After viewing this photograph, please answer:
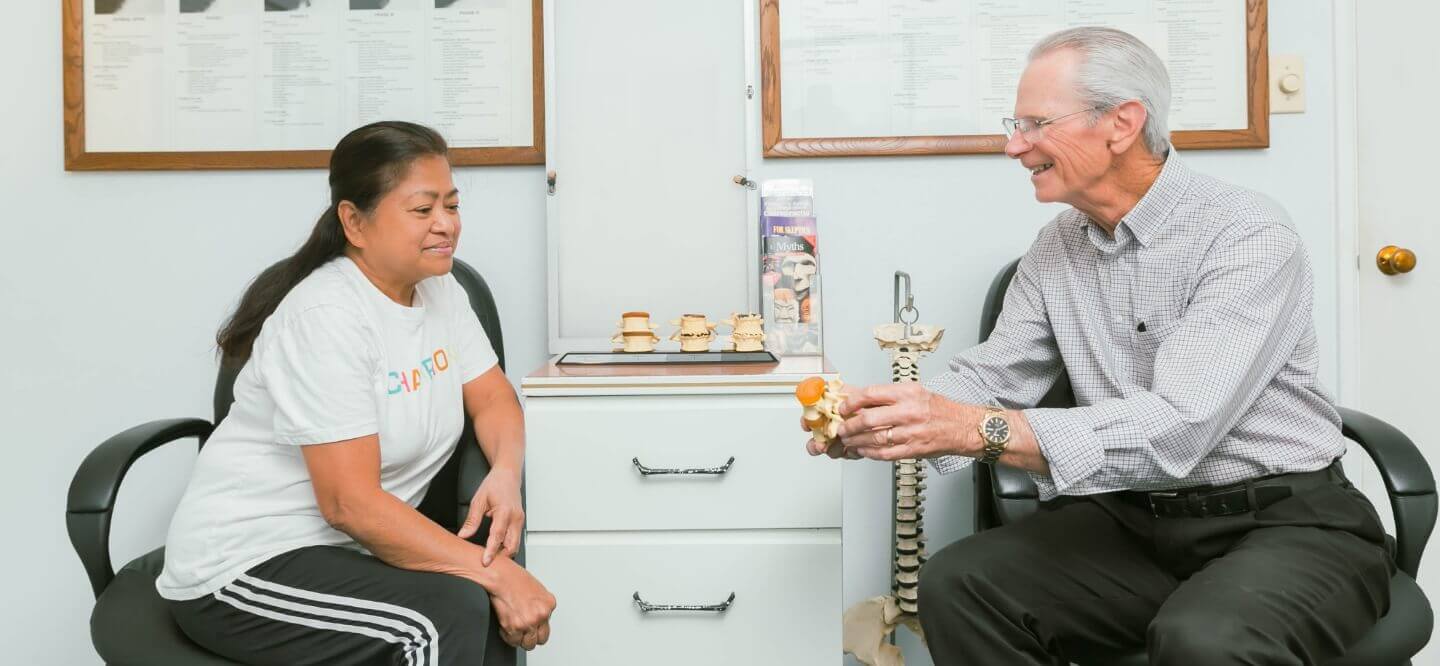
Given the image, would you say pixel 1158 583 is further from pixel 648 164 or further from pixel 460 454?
pixel 648 164

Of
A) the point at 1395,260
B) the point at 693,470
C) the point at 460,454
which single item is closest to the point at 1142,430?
the point at 693,470

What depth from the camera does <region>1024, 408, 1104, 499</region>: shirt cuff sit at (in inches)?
46.4

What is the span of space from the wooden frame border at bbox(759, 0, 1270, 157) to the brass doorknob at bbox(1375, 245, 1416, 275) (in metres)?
0.30

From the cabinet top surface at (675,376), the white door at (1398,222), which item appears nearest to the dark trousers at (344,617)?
the cabinet top surface at (675,376)

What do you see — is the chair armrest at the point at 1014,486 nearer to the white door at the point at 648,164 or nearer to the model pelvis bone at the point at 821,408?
the model pelvis bone at the point at 821,408

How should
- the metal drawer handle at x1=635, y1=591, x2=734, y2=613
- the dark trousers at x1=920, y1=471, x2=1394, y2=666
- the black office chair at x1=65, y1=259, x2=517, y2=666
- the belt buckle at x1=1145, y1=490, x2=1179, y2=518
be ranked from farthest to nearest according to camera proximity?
the metal drawer handle at x1=635, y1=591, x2=734, y2=613 → the belt buckle at x1=1145, y1=490, x2=1179, y2=518 → the black office chair at x1=65, y1=259, x2=517, y2=666 → the dark trousers at x1=920, y1=471, x2=1394, y2=666

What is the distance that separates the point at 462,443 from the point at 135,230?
0.96 metres

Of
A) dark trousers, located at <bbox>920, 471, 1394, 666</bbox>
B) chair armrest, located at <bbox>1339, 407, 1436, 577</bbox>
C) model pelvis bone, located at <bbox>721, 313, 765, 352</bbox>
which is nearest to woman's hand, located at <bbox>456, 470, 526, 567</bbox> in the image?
model pelvis bone, located at <bbox>721, 313, 765, 352</bbox>

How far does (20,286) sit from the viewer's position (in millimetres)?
2051

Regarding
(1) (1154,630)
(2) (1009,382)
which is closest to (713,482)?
(2) (1009,382)

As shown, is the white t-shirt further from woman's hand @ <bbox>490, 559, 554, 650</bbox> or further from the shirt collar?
the shirt collar

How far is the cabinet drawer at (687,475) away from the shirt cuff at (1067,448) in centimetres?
38

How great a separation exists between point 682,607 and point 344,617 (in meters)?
0.48

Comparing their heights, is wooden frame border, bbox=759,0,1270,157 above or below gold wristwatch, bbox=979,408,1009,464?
above
